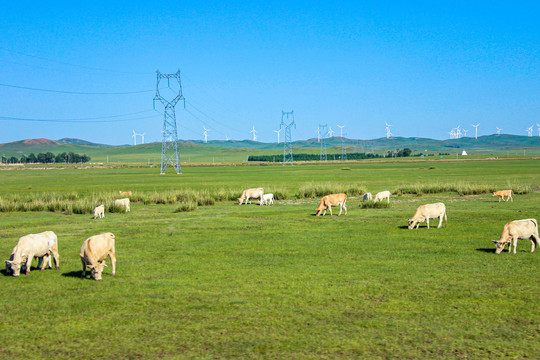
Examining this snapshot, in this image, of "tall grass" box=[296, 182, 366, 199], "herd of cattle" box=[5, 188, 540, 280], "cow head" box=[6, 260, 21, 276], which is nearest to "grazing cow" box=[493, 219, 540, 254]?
"herd of cattle" box=[5, 188, 540, 280]

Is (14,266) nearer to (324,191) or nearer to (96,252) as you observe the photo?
(96,252)

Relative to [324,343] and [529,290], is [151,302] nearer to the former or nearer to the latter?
[324,343]

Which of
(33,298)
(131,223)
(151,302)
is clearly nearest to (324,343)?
(151,302)

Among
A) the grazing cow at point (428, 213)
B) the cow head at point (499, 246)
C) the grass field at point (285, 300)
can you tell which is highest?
the grazing cow at point (428, 213)

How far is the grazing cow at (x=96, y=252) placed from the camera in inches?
572

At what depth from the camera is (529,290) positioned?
1286cm

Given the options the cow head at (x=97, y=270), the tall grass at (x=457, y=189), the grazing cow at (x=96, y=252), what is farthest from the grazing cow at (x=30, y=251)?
the tall grass at (x=457, y=189)

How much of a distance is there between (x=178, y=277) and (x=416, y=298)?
6856mm

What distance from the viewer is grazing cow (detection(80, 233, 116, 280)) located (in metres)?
14.5

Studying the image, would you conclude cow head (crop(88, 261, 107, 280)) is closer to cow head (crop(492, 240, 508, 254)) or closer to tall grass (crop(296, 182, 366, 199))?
cow head (crop(492, 240, 508, 254))

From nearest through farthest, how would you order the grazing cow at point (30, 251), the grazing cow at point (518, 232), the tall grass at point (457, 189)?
the grazing cow at point (30, 251) < the grazing cow at point (518, 232) < the tall grass at point (457, 189)

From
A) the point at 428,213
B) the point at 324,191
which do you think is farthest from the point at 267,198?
the point at 428,213

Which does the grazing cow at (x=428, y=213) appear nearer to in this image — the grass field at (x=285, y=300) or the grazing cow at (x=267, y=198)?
the grass field at (x=285, y=300)

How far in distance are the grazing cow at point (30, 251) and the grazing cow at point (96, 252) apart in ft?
4.89
